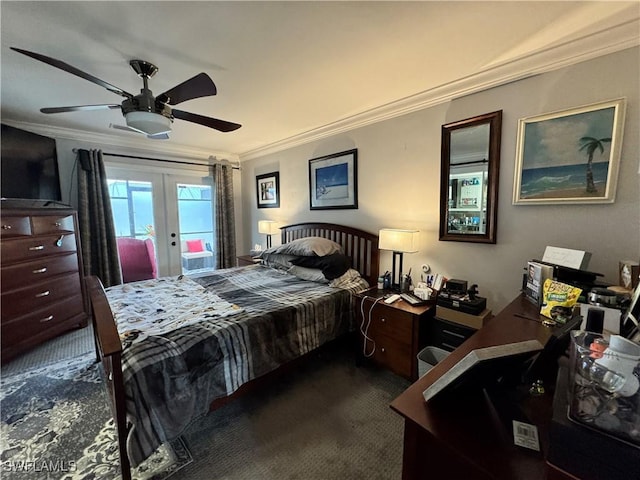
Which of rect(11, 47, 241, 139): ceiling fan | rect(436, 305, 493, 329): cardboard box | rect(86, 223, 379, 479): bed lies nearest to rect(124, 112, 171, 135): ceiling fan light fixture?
rect(11, 47, 241, 139): ceiling fan

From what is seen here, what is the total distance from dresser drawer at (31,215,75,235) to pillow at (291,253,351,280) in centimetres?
269

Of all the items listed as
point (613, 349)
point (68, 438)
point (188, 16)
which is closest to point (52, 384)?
point (68, 438)

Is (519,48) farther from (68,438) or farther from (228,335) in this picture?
(68,438)

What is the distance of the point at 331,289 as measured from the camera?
8.49ft

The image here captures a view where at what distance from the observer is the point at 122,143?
3.77 metres

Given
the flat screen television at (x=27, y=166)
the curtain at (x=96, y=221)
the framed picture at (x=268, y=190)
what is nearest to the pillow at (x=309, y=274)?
the framed picture at (x=268, y=190)

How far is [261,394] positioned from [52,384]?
5.64ft

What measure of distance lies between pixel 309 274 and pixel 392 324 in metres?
1.08

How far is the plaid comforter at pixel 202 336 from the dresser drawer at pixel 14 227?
1.10 metres

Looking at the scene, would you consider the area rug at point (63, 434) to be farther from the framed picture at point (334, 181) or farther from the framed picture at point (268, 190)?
Result: the framed picture at point (268, 190)

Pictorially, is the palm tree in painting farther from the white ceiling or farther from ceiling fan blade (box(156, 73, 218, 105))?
ceiling fan blade (box(156, 73, 218, 105))

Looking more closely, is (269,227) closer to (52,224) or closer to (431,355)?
(52,224)

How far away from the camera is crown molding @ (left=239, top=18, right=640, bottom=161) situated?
1.55 metres

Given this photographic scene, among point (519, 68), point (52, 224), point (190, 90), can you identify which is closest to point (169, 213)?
point (52, 224)
